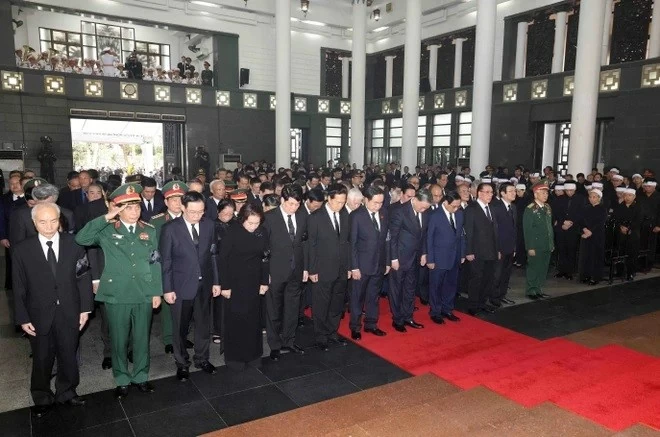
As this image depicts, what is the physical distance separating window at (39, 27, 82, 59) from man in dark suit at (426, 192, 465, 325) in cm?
1930

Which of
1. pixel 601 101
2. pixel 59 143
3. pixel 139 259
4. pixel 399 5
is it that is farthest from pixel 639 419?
pixel 399 5

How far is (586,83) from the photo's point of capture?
11812 mm

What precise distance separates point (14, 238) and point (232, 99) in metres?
15.8

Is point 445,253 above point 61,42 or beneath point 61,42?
beneath

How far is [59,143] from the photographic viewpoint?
15984mm

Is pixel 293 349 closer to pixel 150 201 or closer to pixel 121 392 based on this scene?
pixel 121 392

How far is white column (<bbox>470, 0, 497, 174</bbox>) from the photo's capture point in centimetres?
1361

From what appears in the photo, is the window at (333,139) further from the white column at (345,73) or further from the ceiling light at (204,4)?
the ceiling light at (204,4)

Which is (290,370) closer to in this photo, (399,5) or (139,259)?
(139,259)

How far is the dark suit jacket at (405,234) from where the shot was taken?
18.3 ft

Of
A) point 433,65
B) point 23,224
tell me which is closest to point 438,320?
point 23,224

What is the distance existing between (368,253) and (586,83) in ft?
32.2

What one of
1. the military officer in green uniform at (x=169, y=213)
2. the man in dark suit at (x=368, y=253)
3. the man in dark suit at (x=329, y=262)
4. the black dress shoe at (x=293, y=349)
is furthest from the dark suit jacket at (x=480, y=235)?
the military officer in green uniform at (x=169, y=213)

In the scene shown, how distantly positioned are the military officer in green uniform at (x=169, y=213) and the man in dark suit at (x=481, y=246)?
12.5 ft
